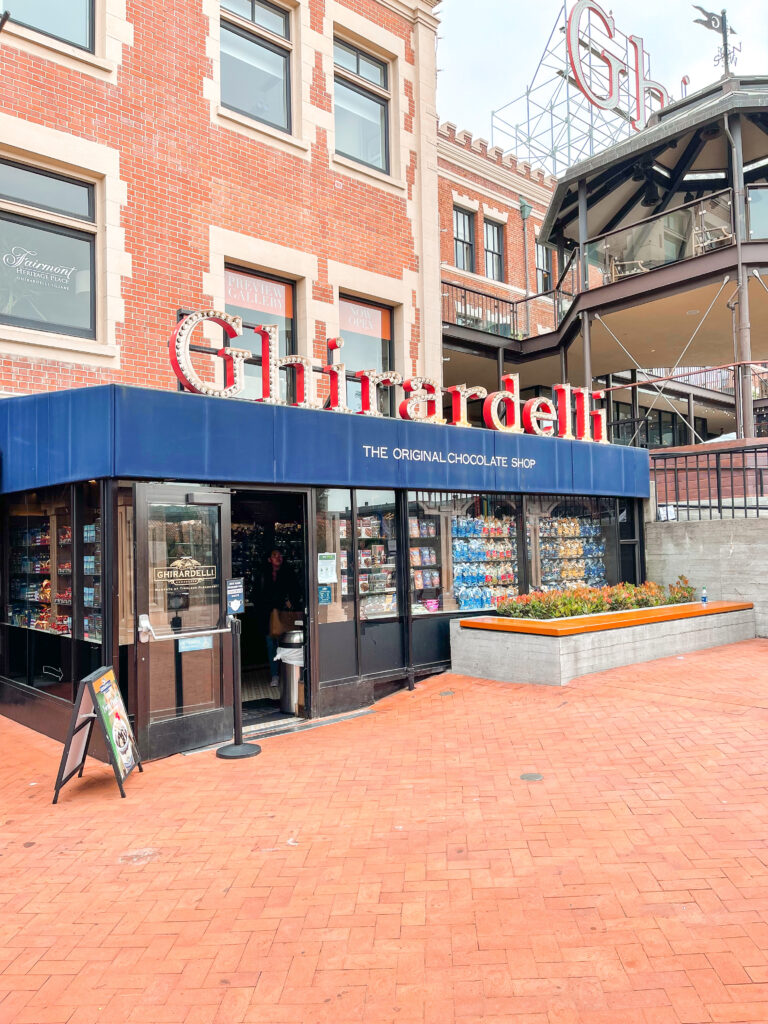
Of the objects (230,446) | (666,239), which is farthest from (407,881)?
(666,239)

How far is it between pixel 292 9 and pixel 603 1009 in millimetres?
13868

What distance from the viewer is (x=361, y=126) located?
1349cm

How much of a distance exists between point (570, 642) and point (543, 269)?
631 inches

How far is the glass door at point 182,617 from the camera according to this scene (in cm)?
770

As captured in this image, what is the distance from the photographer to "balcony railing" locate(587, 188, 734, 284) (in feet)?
52.4

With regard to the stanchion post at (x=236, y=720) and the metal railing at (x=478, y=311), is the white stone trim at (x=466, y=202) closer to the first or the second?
the metal railing at (x=478, y=311)

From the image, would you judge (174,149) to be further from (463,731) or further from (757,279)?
(757,279)

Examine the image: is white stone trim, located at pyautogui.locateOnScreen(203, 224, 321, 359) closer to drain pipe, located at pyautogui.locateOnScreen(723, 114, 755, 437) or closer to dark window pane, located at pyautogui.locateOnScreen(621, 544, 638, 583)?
dark window pane, located at pyautogui.locateOnScreen(621, 544, 638, 583)

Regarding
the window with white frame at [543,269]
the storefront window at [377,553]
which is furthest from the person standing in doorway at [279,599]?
the window with white frame at [543,269]

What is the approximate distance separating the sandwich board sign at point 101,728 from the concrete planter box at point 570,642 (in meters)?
4.89

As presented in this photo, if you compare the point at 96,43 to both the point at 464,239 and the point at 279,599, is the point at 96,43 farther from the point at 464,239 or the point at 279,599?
the point at 464,239

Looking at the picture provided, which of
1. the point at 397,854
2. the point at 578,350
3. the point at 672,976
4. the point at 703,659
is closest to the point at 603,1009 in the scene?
the point at 672,976

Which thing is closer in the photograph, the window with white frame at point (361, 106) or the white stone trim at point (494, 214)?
the window with white frame at point (361, 106)

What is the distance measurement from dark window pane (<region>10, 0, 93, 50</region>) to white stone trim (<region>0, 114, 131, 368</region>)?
4.54 feet
